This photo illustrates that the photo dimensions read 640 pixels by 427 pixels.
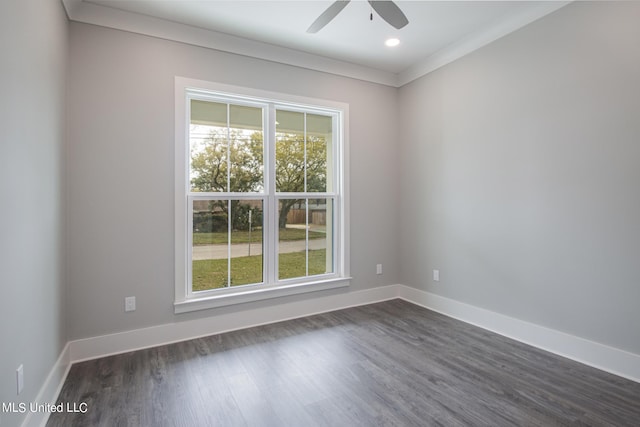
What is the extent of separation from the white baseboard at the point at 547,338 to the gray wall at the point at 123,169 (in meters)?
2.13

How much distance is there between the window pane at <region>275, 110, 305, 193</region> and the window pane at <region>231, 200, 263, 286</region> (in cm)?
39

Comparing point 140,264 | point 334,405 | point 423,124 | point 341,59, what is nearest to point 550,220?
point 423,124

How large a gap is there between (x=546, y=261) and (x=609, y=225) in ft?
1.70

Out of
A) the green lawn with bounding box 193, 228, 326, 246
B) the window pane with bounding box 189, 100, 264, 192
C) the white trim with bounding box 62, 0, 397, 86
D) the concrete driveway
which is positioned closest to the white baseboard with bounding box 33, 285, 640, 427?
the concrete driveway

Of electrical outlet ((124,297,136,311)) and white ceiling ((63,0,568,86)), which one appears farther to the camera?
electrical outlet ((124,297,136,311))

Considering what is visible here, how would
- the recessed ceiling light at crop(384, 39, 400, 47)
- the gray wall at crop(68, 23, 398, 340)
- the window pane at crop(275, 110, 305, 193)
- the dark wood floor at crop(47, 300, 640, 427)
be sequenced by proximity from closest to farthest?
the dark wood floor at crop(47, 300, 640, 427) < the gray wall at crop(68, 23, 398, 340) < the recessed ceiling light at crop(384, 39, 400, 47) < the window pane at crop(275, 110, 305, 193)

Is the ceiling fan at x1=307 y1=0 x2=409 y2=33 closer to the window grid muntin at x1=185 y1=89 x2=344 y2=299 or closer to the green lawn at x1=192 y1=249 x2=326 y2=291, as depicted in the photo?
the window grid muntin at x1=185 y1=89 x2=344 y2=299

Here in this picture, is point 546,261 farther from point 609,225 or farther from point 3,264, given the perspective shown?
point 3,264

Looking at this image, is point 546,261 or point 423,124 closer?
point 546,261

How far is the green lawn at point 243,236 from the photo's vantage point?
124 inches

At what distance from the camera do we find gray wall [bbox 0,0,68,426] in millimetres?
1432

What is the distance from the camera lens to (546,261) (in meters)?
2.71

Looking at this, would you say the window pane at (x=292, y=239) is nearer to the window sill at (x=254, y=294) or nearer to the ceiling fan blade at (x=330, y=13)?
the window sill at (x=254, y=294)

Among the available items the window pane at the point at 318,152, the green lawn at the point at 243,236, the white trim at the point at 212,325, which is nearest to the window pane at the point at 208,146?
the green lawn at the point at 243,236
